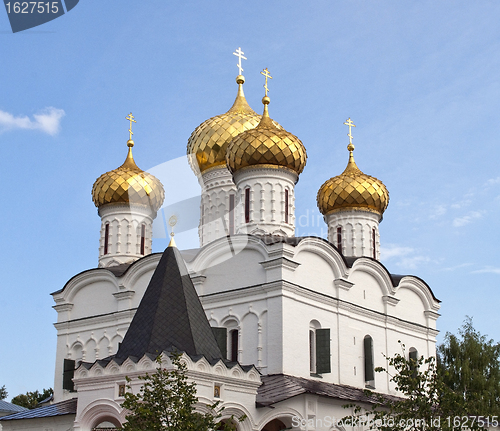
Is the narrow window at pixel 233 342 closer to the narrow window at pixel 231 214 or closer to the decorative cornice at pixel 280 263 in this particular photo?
the decorative cornice at pixel 280 263

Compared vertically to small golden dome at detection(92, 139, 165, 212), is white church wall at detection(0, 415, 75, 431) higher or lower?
lower

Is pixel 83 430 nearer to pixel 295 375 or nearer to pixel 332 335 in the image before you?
pixel 295 375

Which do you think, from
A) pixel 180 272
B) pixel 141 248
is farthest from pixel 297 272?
pixel 141 248

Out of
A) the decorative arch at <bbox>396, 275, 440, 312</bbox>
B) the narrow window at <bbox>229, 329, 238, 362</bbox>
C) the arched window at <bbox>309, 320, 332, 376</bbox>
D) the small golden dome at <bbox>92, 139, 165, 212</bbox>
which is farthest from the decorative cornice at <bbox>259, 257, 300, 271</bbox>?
the small golden dome at <bbox>92, 139, 165, 212</bbox>

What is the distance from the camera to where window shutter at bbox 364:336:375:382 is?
1513 cm

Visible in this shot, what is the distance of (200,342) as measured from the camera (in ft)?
35.7

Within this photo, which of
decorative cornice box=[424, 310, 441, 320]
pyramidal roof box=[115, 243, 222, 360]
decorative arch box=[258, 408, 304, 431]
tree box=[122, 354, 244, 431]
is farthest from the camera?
decorative cornice box=[424, 310, 441, 320]

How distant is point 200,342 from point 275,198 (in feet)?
18.1

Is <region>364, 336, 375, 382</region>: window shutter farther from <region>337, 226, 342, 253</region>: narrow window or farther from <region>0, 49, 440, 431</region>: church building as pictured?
<region>337, 226, 342, 253</region>: narrow window

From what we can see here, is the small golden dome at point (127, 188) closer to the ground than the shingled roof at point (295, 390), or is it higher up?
higher up

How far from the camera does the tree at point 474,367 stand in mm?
19141

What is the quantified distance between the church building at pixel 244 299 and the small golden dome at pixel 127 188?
4 centimetres

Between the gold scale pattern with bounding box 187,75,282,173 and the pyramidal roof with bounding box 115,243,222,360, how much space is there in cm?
670

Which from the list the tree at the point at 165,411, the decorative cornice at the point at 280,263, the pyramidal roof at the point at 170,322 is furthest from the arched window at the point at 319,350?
the tree at the point at 165,411
